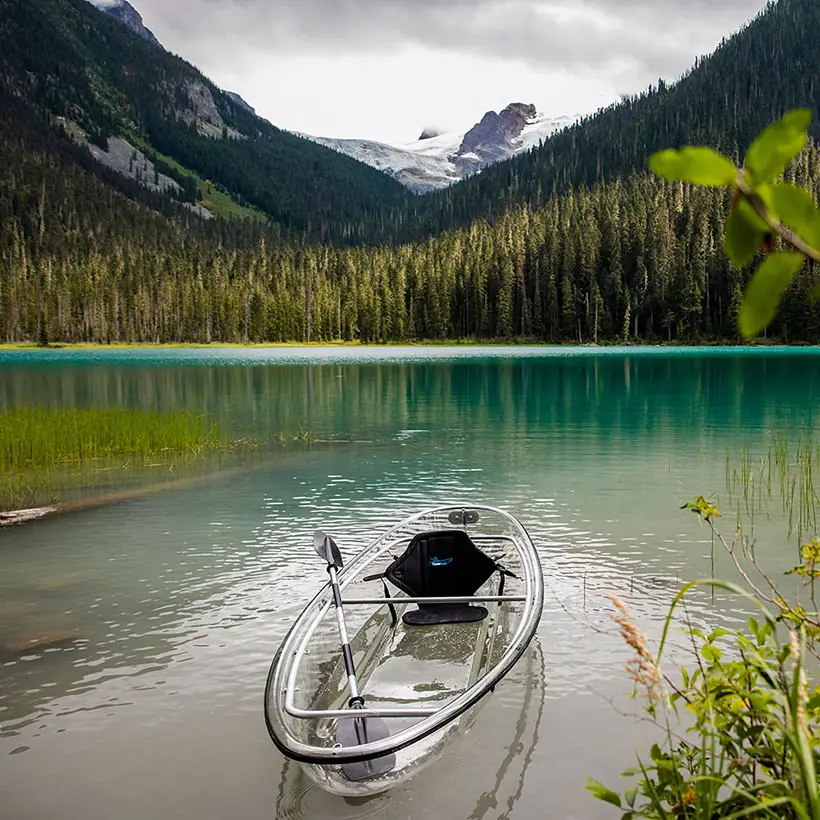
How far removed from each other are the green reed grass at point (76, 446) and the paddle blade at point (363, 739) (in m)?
14.7

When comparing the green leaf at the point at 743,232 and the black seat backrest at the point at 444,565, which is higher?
the green leaf at the point at 743,232

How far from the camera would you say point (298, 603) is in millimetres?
11461

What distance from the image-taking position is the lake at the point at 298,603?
22.3 ft

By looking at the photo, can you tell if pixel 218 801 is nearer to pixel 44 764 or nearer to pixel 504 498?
pixel 44 764

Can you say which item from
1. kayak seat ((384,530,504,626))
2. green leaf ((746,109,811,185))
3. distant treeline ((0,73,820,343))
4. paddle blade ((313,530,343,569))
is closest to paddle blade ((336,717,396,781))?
paddle blade ((313,530,343,569))

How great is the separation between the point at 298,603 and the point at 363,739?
18.2 feet

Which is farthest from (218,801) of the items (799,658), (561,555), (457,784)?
(561,555)

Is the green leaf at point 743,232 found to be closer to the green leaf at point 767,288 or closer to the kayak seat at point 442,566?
the green leaf at point 767,288

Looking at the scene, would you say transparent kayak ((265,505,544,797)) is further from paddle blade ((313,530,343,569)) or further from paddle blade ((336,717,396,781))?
paddle blade ((313,530,343,569))

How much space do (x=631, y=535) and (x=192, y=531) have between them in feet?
Answer: 29.9

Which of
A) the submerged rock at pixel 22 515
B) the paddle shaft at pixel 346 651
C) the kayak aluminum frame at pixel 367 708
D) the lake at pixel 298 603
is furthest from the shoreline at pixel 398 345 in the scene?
the paddle shaft at pixel 346 651

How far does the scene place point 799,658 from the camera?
8.52 ft

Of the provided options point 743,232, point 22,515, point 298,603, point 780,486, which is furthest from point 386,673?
point 780,486

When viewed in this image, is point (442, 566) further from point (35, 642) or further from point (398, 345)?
point (398, 345)
